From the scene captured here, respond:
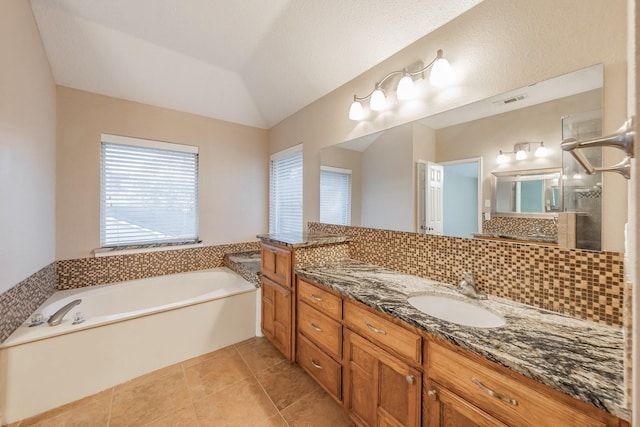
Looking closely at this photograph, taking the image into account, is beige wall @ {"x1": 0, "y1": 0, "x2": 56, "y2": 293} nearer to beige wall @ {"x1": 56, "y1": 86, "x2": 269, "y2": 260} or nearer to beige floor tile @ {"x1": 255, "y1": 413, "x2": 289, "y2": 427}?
beige wall @ {"x1": 56, "y1": 86, "x2": 269, "y2": 260}

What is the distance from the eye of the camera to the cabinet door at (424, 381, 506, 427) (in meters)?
0.84

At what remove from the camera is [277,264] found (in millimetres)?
2016

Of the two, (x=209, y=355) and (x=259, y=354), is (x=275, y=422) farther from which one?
(x=209, y=355)

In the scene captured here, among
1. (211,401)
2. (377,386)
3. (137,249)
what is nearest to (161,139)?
(137,249)

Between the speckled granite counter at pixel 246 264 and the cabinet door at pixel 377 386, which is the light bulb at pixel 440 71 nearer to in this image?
the cabinet door at pixel 377 386

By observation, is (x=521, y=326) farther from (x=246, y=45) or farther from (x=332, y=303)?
(x=246, y=45)

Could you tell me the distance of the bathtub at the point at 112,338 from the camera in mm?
1511

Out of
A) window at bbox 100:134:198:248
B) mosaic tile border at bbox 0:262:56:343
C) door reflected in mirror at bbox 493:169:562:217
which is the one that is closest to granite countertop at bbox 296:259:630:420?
door reflected in mirror at bbox 493:169:562:217

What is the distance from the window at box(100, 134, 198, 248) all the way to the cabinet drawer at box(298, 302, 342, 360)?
1.92m

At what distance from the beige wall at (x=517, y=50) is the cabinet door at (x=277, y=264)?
123cm

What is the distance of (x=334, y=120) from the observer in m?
2.32

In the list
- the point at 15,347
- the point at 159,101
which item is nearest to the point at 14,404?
the point at 15,347

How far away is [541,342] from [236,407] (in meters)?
1.73

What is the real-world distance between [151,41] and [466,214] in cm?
300
